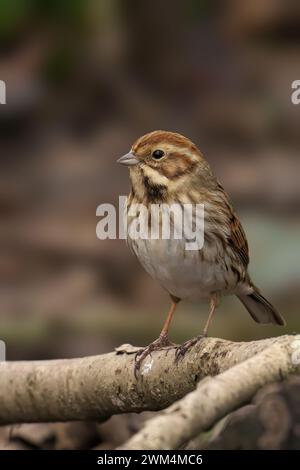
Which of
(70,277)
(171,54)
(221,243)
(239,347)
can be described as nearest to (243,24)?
(171,54)

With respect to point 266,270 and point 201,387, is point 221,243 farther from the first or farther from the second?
point 266,270

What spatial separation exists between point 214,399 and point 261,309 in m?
1.98

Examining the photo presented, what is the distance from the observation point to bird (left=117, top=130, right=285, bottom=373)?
13.5 feet

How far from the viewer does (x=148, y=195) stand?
164 inches

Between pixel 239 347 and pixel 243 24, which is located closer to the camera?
pixel 239 347

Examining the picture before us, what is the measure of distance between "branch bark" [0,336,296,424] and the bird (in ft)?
0.79

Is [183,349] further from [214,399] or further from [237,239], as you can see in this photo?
[237,239]

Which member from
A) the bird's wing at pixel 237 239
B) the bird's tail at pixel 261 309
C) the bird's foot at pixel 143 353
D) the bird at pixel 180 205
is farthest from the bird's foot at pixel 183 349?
the bird's tail at pixel 261 309

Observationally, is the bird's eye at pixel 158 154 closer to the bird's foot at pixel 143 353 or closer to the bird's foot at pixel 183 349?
the bird's foot at pixel 143 353

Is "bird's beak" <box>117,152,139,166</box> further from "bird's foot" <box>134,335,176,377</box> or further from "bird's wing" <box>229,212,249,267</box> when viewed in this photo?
"bird's foot" <box>134,335,176,377</box>

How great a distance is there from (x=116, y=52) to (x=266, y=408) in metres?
7.81

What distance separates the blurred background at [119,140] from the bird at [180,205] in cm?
227

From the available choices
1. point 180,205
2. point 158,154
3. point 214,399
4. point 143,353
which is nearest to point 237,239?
point 180,205

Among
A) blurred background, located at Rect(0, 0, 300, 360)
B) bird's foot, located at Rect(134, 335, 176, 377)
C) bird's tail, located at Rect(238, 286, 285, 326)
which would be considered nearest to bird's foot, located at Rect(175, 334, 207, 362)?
bird's foot, located at Rect(134, 335, 176, 377)
